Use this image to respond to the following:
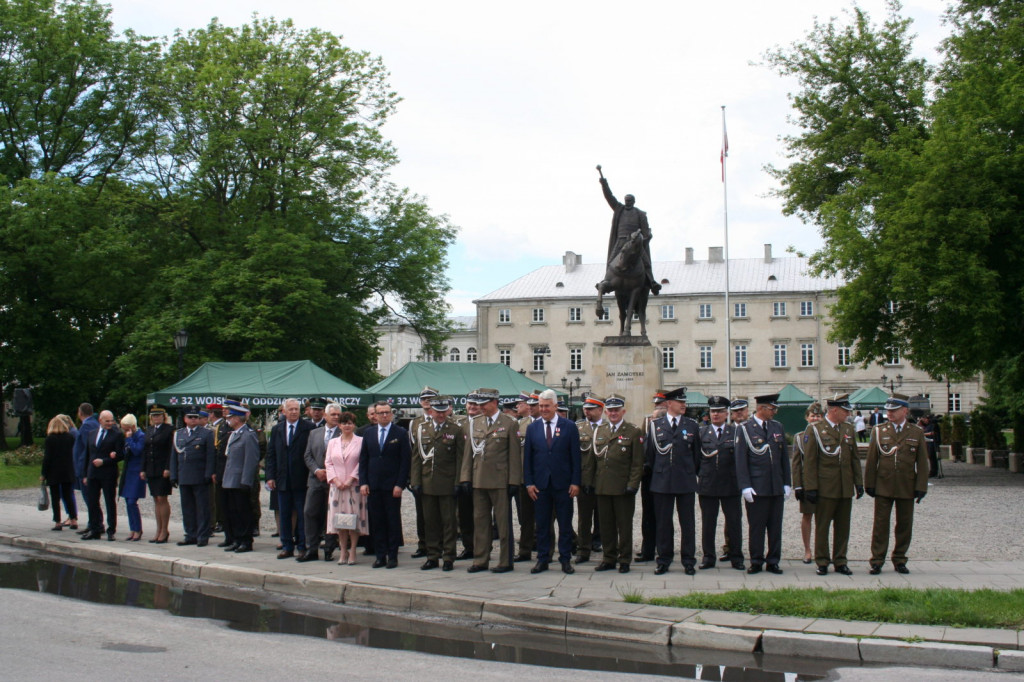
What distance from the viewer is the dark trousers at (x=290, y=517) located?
11602 mm

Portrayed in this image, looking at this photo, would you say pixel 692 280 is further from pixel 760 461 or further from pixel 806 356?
pixel 760 461

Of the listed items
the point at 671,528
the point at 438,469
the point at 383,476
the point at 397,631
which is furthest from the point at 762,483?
the point at 397,631

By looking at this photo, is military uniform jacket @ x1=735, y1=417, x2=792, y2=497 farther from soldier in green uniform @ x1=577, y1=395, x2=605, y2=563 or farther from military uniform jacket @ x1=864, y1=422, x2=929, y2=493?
soldier in green uniform @ x1=577, y1=395, x2=605, y2=563

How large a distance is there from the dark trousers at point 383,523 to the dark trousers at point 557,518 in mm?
1765

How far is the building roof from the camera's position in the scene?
7694cm

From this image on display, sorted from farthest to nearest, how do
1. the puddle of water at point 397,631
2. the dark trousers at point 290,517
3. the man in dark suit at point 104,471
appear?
1. the man in dark suit at point 104,471
2. the dark trousers at point 290,517
3. the puddle of water at point 397,631

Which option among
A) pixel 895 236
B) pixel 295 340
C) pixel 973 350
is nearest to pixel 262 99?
pixel 295 340

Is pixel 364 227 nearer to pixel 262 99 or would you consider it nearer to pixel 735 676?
pixel 262 99

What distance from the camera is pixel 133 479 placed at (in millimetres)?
13547

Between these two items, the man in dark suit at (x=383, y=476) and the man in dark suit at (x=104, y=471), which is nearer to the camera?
the man in dark suit at (x=383, y=476)

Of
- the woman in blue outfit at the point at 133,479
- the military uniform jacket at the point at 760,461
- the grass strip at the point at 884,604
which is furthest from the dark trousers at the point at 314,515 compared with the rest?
the military uniform jacket at the point at 760,461

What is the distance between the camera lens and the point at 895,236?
2497cm

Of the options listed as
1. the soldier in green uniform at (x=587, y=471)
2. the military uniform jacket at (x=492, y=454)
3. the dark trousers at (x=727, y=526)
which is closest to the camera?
the dark trousers at (x=727, y=526)

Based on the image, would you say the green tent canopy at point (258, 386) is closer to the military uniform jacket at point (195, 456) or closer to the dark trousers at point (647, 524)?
the military uniform jacket at point (195, 456)
